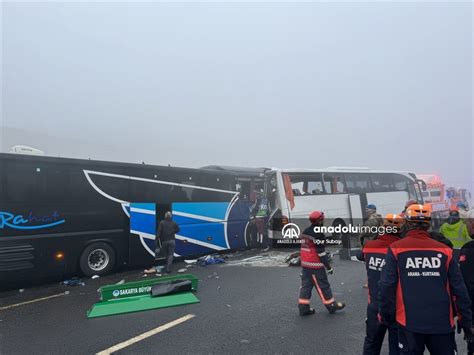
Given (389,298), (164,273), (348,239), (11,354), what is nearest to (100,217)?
(164,273)

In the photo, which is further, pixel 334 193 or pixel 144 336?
pixel 334 193

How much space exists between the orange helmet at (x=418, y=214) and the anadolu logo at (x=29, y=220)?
7.90m

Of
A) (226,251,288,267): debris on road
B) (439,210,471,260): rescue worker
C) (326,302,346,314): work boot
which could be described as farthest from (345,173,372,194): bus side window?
(326,302,346,314): work boot

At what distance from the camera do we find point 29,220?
7.65 meters

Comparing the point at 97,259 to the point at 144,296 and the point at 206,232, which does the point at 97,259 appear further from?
the point at 206,232

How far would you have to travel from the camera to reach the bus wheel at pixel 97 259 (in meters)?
8.55

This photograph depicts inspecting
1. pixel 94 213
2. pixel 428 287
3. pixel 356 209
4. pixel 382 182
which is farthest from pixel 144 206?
pixel 382 182

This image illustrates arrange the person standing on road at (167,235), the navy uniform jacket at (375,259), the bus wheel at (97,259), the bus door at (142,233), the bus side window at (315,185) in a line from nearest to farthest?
the navy uniform jacket at (375,259)
the bus wheel at (97,259)
the person standing on road at (167,235)
the bus door at (142,233)
the bus side window at (315,185)

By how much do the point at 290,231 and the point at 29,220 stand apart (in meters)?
8.75

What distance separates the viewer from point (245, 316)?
564 centimetres

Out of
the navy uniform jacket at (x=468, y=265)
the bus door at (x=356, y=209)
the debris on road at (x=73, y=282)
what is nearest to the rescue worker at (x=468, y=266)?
the navy uniform jacket at (x=468, y=265)

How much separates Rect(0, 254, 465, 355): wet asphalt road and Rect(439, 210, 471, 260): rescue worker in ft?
6.47

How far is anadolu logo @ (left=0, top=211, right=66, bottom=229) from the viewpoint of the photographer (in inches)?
286

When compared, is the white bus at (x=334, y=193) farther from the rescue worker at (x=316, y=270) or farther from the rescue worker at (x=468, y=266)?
the rescue worker at (x=468, y=266)
